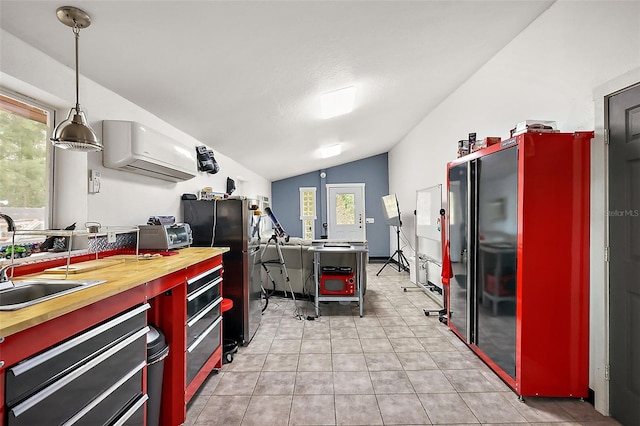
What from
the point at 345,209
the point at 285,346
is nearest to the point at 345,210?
the point at 345,209

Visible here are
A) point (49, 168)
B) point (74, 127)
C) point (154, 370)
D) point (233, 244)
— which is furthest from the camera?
point (233, 244)

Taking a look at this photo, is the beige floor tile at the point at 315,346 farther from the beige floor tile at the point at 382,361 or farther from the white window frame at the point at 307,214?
the white window frame at the point at 307,214

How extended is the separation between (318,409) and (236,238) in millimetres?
1586

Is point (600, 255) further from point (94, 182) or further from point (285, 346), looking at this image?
point (94, 182)

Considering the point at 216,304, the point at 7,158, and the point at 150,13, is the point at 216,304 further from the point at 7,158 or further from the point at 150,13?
the point at 150,13

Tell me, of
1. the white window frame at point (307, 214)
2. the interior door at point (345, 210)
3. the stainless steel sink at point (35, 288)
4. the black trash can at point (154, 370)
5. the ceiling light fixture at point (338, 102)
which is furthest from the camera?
the white window frame at point (307, 214)

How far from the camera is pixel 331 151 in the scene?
607 centimetres

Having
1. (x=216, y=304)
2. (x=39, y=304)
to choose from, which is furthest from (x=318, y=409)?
(x=39, y=304)

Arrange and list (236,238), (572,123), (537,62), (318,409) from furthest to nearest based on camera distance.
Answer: (236,238) < (537,62) < (572,123) < (318,409)

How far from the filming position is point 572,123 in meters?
2.19

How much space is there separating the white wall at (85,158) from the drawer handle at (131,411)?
1210 mm

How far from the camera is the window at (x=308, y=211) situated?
26.1 ft

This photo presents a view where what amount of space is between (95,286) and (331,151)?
17.2 feet

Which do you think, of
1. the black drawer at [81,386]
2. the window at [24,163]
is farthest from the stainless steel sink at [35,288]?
the window at [24,163]
